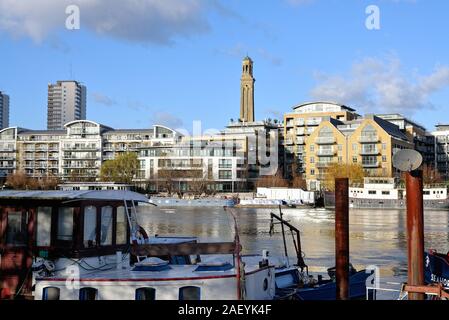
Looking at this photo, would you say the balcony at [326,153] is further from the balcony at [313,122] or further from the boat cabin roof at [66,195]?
the boat cabin roof at [66,195]

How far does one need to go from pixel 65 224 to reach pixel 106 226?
1213 millimetres

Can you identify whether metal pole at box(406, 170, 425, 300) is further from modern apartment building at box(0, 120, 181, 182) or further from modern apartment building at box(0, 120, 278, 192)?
modern apartment building at box(0, 120, 181, 182)

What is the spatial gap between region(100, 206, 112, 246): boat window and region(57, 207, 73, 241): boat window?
38.6 inches

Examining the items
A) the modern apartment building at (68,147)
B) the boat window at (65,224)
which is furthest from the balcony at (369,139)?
the boat window at (65,224)

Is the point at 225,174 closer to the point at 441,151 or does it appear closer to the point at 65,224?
the point at 441,151

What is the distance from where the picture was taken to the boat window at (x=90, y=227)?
569 inches

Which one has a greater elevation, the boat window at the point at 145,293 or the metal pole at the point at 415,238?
the metal pole at the point at 415,238

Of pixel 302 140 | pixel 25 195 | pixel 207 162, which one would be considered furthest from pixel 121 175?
pixel 25 195

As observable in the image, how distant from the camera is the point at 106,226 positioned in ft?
49.9

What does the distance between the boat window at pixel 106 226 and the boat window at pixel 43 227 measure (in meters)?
1.39

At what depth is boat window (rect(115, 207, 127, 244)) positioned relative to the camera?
15.5m

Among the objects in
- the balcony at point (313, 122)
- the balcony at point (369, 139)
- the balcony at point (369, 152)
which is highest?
the balcony at point (313, 122)
